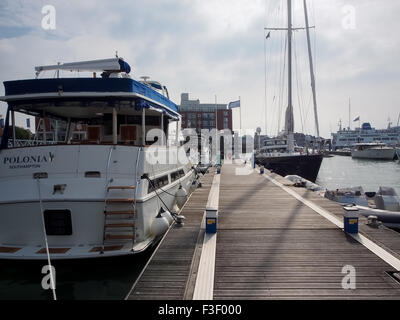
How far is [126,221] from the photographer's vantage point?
721cm

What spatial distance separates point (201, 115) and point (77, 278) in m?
85.8

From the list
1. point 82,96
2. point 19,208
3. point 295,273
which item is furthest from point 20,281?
point 295,273

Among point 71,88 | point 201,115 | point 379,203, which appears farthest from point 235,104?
point 201,115

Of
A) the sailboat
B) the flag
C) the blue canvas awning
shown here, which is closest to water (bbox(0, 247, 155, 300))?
the blue canvas awning

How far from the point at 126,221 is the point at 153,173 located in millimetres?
2075

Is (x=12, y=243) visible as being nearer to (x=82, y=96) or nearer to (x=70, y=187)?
(x=70, y=187)

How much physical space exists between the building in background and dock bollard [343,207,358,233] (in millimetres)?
79723

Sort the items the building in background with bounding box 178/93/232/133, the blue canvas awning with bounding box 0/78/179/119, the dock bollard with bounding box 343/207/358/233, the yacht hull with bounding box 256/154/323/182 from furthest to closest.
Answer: the building in background with bounding box 178/93/232/133
the yacht hull with bounding box 256/154/323/182
the blue canvas awning with bounding box 0/78/179/119
the dock bollard with bounding box 343/207/358/233

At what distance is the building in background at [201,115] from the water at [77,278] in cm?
7955

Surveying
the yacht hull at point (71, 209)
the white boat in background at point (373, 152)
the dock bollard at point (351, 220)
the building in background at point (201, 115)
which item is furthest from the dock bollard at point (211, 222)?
the white boat in background at point (373, 152)

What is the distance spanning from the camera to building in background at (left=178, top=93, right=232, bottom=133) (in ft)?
291

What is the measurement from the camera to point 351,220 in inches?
290

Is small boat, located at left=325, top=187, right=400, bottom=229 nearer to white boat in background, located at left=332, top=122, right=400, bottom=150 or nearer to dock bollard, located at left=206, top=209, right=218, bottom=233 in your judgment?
dock bollard, located at left=206, top=209, right=218, bottom=233

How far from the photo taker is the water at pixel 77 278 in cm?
625
